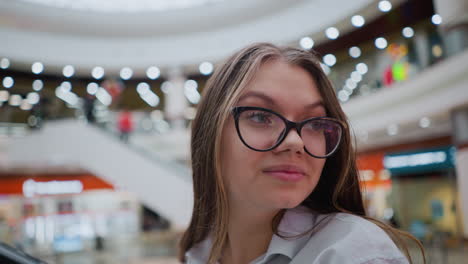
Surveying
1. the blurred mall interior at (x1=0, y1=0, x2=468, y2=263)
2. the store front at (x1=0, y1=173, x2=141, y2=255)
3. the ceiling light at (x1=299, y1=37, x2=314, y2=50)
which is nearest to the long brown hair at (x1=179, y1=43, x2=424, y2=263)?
the blurred mall interior at (x1=0, y1=0, x2=468, y2=263)

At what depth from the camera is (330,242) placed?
798mm

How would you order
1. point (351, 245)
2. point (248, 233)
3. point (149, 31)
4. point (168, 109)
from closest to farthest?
point (351, 245), point (248, 233), point (149, 31), point (168, 109)

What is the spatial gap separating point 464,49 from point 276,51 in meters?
7.25

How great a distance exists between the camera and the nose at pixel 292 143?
0.85 m

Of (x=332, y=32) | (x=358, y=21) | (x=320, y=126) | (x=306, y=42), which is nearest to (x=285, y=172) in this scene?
(x=320, y=126)

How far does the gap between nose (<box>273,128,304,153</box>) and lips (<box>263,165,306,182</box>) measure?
40mm

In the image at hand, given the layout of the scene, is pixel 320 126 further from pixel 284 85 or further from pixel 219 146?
pixel 219 146

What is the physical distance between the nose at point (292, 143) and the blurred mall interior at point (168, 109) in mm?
6921

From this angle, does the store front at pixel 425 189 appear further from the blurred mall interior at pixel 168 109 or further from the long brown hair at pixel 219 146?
the long brown hair at pixel 219 146

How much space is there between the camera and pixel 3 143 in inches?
487

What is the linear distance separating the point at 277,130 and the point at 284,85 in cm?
13

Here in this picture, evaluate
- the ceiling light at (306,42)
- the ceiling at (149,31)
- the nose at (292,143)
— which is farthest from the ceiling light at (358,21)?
the nose at (292,143)

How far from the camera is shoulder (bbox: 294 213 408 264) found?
0.74 meters

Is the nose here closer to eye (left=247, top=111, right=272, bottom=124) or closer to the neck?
eye (left=247, top=111, right=272, bottom=124)
